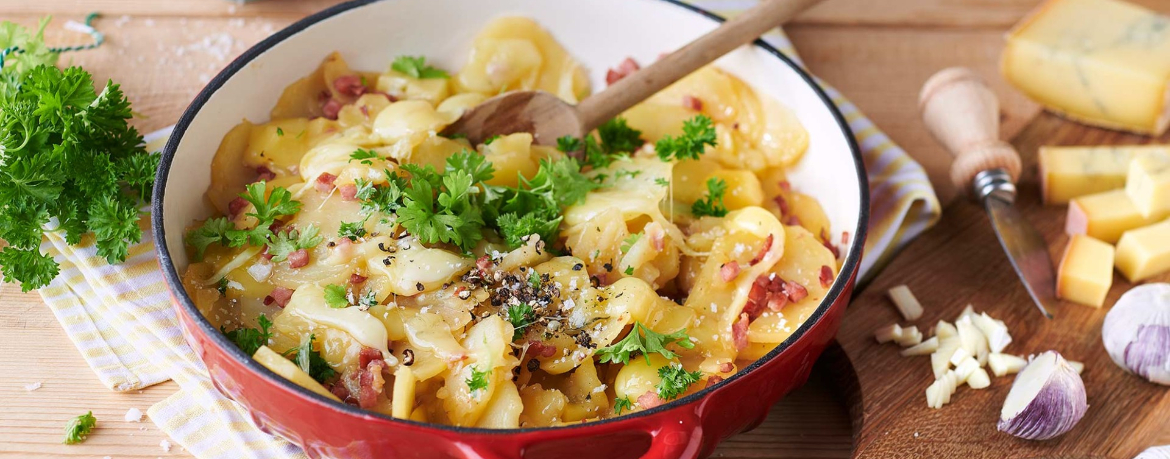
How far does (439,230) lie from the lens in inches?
91.3

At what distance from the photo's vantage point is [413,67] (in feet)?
9.84

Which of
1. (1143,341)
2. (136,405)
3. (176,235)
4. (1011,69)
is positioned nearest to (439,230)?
(176,235)

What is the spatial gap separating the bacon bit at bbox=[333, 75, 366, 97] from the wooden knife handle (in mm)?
1868

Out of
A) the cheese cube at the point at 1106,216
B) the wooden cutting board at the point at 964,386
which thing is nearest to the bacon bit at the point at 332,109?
the wooden cutting board at the point at 964,386

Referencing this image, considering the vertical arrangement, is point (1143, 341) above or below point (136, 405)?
below

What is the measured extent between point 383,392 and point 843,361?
127 centimetres

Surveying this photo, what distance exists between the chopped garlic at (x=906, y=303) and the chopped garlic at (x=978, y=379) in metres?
0.26

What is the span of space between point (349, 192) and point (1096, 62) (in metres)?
2.68

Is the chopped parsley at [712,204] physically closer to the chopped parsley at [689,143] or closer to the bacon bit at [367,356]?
the chopped parsley at [689,143]

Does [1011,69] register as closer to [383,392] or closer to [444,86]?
[444,86]

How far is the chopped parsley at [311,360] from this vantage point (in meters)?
2.10

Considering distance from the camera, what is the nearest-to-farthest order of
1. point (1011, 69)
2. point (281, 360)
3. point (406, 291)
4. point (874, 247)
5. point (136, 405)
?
point (281, 360)
point (406, 291)
point (136, 405)
point (874, 247)
point (1011, 69)

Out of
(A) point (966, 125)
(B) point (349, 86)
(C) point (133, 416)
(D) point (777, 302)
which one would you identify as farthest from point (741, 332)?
(C) point (133, 416)

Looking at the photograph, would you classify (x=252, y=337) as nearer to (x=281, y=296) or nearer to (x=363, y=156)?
(x=281, y=296)
